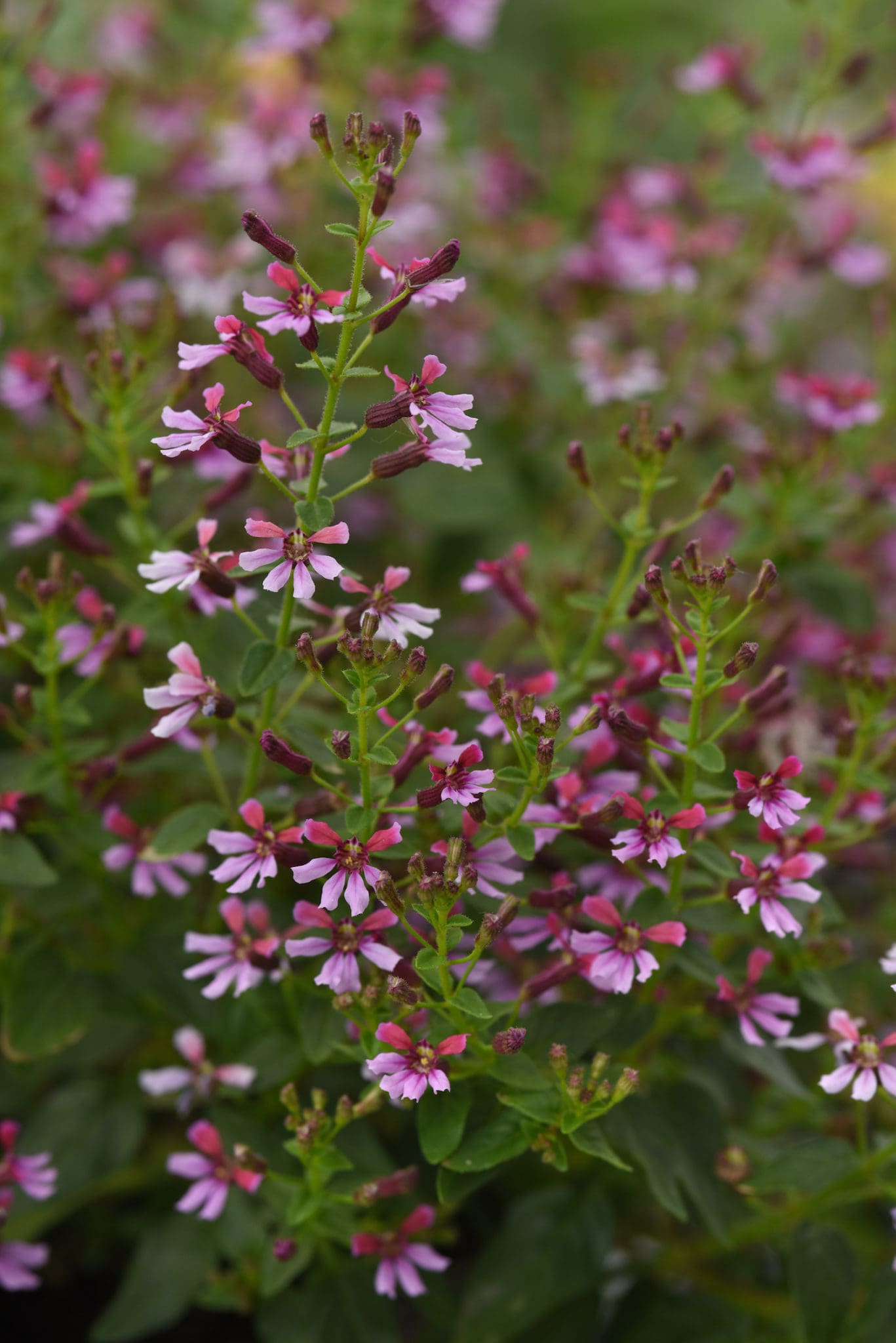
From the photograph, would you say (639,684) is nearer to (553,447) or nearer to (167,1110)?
(167,1110)

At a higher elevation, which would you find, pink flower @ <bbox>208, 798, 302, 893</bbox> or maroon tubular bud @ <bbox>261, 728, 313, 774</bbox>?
maroon tubular bud @ <bbox>261, 728, 313, 774</bbox>

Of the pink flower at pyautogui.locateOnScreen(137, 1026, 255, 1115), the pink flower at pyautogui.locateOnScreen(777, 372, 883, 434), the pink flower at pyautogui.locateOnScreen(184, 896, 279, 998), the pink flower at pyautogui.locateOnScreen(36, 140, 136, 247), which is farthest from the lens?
the pink flower at pyautogui.locateOnScreen(36, 140, 136, 247)

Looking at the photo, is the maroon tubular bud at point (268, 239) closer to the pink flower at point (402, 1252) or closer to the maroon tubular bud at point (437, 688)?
the maroon tubular bud at point (437, 688)

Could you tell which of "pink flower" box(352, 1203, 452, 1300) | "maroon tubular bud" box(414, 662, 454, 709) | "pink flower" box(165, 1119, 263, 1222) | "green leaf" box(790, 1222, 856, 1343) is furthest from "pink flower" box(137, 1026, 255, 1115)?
"green leaf" box(790, 1222, 856, 1343)

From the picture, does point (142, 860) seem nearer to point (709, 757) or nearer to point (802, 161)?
point (709, 757)

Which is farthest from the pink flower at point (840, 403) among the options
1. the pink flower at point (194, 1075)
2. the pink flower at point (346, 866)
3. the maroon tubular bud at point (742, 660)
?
the pink flower at point (194, 1075)

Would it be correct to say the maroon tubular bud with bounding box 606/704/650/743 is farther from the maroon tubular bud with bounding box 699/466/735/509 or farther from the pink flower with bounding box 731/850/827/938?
the maroon tubular bud with bounding box 699/466/735/509
